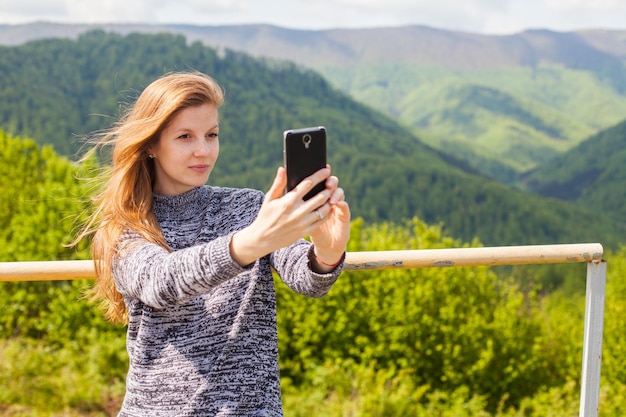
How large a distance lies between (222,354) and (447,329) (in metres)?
16.6

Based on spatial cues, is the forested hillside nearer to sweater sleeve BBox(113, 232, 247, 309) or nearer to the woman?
the woman

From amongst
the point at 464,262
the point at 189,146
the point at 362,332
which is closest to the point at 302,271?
the point at 189,146

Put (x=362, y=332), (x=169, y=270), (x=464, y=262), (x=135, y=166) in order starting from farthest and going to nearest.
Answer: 1. (x=362, y=332)
2. (x=464, y=262)
3. (x=135, y=166)
4. (x=169, y=270)

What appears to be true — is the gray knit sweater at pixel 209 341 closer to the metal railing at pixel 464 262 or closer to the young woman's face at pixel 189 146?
the young woman's face at pixel 189 146

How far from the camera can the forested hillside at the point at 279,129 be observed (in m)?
83.2

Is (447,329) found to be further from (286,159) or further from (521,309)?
(286,159)

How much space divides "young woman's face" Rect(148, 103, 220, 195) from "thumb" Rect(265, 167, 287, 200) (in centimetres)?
31

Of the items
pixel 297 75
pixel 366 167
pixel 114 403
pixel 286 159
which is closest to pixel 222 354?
pixel 286 159

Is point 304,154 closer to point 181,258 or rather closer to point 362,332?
point 181,258

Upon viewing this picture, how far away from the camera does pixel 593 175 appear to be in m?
117

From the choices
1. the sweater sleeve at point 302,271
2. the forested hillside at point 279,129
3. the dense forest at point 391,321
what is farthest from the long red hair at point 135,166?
the forested hillside at point 279,129

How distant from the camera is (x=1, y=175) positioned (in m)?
22.1

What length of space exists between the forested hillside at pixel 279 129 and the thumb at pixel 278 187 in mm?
70046

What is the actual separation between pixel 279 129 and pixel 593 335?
10366 centimetres
